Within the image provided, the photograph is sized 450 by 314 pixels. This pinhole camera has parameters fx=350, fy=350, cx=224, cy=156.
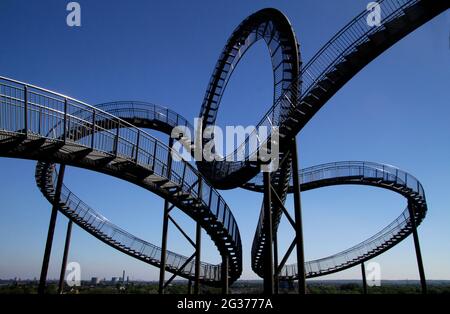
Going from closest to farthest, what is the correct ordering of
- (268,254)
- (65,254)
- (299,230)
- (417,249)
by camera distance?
(268,254) → (299,230) → (65,254) → (417,249)

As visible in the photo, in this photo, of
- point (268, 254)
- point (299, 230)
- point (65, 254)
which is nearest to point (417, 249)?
point (299, 230)

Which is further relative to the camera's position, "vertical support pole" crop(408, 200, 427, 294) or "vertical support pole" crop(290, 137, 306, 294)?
"vertical support pole" crop(408, 200, 427, 294)

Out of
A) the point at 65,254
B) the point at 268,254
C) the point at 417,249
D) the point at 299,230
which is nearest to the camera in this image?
the point at 268,254

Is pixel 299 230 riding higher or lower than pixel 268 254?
higher

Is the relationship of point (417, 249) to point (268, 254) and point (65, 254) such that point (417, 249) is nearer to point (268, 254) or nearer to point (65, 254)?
point (268, 254)

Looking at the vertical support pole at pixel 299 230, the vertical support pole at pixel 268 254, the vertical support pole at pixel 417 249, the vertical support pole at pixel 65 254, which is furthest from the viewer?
the vertical support pole at pixel 417 249

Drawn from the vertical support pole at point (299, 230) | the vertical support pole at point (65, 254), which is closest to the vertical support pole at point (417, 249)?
the vertical support pole at point (299, 230)

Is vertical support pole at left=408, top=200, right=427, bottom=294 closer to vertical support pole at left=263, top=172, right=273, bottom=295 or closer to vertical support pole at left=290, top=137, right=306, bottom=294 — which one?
vertical support pole at left=290, top=137, right=306, bottom=294

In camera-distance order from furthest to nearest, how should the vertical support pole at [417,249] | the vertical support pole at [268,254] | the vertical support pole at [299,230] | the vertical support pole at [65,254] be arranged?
the vertical support pole at [417,249] < the vertical support pole at [65,254] < the vertical support pole at [268,254] < the vertical support pole at [299,230]

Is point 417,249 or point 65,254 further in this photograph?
point 417,249

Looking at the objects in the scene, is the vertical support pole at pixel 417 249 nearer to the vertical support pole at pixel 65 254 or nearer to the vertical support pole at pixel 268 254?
the vertical support pole at pixel 268 254

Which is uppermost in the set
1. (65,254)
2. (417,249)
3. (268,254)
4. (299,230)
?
(417,249)

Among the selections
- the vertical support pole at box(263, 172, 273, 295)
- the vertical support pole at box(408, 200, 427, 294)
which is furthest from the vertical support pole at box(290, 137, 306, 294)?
the vertical support pole at box(408, 200, 427, 294)
